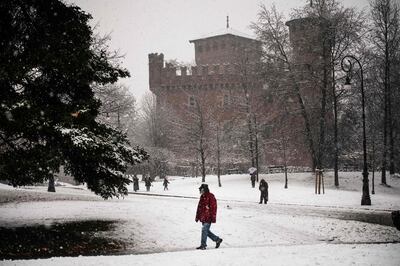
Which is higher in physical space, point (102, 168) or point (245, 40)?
point (245, 40)

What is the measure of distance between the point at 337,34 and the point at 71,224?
2474 cm

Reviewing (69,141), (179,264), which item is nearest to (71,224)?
(69,141)

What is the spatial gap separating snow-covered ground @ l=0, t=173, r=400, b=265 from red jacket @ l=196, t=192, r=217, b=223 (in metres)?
0.79

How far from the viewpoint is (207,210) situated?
36.7 ft

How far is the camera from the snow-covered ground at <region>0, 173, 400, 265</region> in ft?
30.5

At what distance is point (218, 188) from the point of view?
33438 millimetres

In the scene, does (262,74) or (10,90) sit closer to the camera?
(10,90)

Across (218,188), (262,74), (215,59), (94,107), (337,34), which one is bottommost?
(218,188)

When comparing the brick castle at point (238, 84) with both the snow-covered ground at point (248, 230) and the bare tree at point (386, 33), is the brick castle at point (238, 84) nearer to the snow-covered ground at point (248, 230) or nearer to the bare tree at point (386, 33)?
the bare tree at point (386, 33)

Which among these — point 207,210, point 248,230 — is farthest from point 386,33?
point 207,210

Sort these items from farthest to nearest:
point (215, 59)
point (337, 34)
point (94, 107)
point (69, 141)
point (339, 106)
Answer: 1. point (215, 59)
2. point (339, 106)
3. point (337, 34)
4. point (94, 107)
5. point (69, 141)

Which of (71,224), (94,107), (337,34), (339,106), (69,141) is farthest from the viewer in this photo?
(339,106)

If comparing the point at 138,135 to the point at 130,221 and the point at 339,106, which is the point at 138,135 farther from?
the point at 130,221

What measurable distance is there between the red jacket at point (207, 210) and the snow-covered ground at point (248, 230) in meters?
0.79
